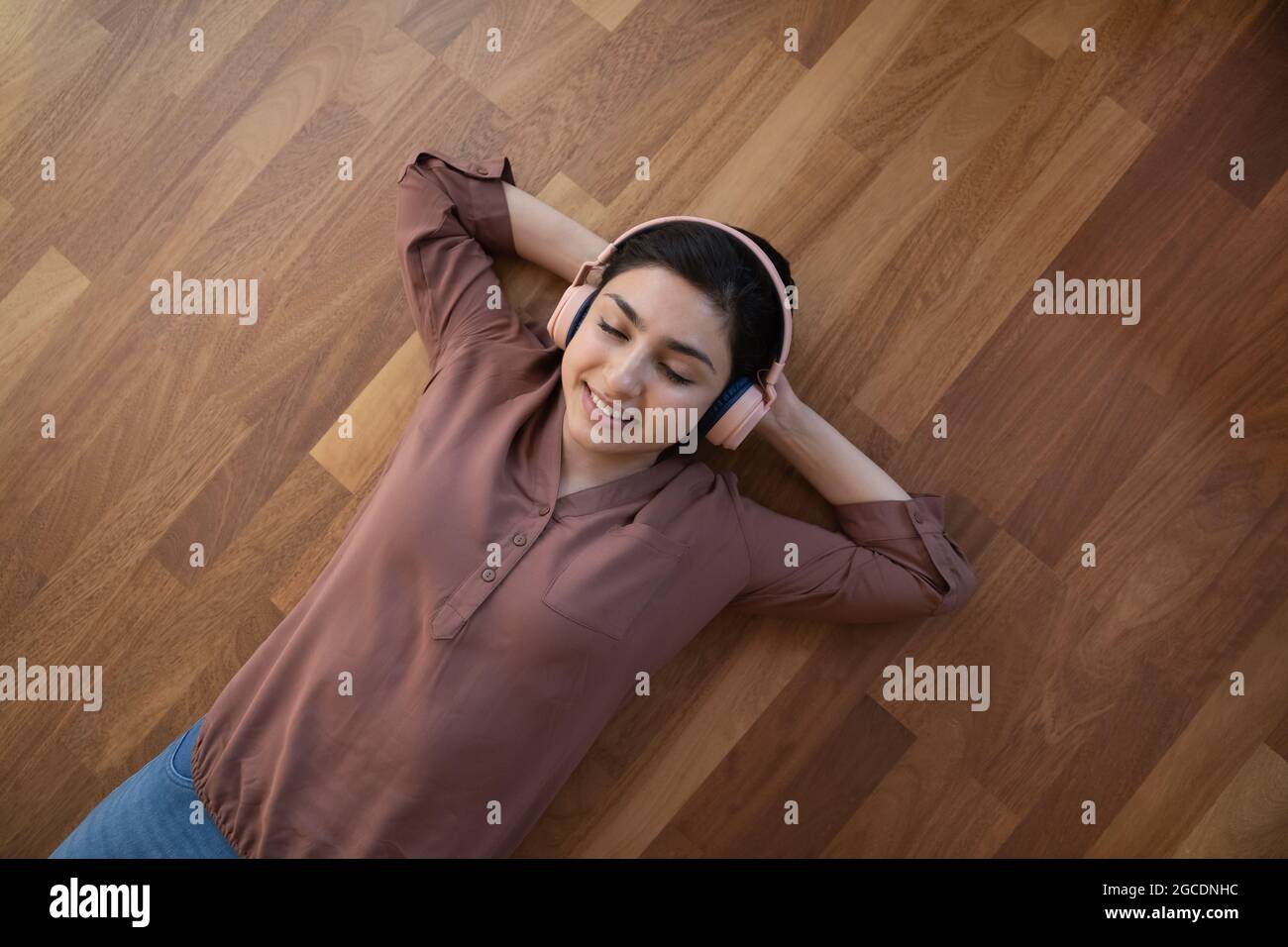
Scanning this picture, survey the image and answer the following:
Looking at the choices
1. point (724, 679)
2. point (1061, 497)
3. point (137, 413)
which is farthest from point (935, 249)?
point (137, 413)

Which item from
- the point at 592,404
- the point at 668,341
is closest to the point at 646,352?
the point at 668,341

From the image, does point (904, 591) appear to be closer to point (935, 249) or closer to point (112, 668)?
point (935, 249)

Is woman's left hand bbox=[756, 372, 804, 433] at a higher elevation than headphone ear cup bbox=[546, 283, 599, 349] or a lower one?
lower

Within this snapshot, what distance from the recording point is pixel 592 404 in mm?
1815

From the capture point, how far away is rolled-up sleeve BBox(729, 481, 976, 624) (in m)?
→ 2.04

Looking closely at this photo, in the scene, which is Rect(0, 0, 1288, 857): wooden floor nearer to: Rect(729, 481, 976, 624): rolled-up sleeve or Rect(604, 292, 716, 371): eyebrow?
Rect(729, 481, 976, 624): rolled-up sleeve

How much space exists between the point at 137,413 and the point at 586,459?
1.26 m

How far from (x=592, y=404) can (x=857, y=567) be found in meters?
0.74

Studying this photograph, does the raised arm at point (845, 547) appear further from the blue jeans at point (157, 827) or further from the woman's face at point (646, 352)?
the blue jeans at point (157, 827)

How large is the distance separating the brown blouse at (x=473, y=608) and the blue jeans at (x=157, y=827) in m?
0.04

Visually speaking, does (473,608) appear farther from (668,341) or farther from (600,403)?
(668,341)

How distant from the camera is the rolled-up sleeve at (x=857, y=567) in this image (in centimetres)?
204

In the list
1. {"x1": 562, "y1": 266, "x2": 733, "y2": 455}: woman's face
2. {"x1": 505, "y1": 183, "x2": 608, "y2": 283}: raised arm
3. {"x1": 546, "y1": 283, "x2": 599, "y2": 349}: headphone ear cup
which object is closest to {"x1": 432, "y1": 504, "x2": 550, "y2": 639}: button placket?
{"x1": 562, "y1": 266, "x2": 733, "y2": 455}: woman's face

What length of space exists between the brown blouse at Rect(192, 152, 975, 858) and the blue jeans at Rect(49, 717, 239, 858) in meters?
0.04
